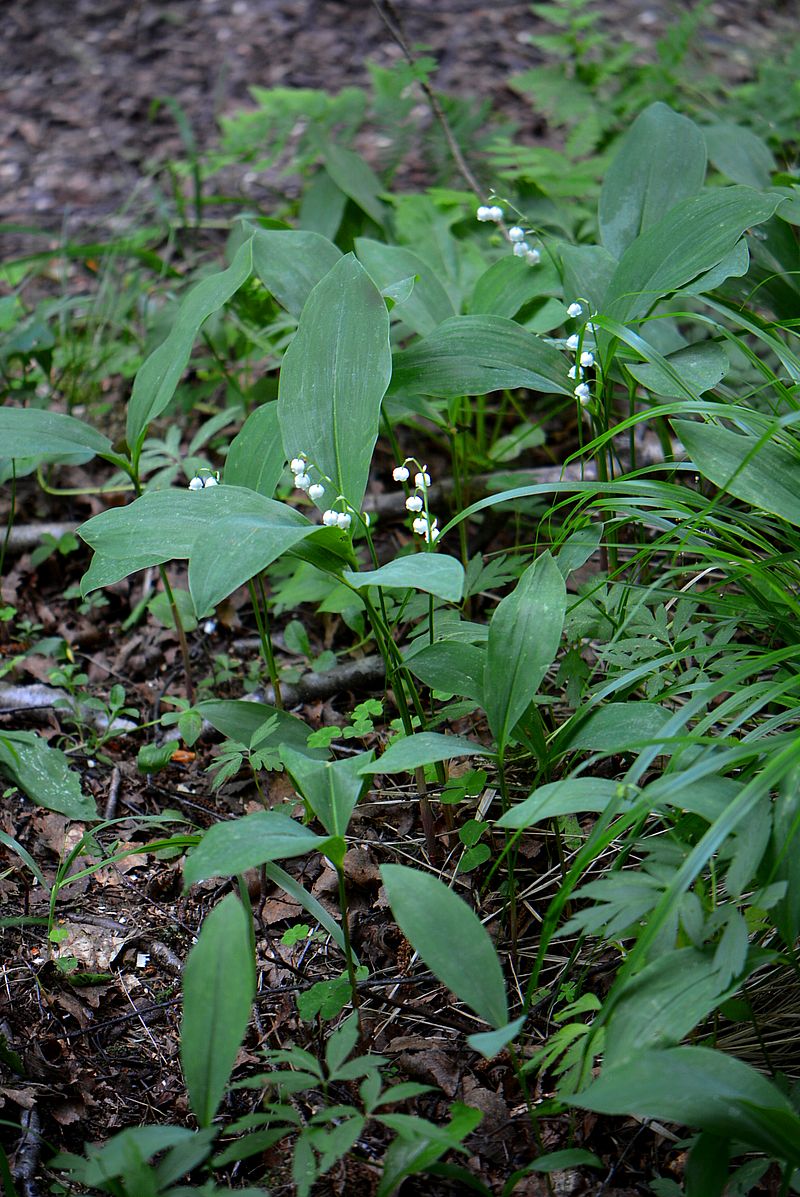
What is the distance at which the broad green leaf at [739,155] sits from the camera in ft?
8.35

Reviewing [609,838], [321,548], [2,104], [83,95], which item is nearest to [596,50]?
[83,95]

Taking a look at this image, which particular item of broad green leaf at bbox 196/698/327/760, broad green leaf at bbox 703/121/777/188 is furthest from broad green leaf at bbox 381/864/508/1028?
broad green leaf at bbox 703/121/777/188

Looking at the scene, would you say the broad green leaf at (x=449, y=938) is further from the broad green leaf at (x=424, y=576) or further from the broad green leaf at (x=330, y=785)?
the broad green leaf at (x=424, y=576)

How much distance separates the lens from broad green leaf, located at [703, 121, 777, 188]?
2.54m

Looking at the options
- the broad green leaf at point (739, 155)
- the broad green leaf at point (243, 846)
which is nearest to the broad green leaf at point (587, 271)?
the broad green leaf at point (739, 155)

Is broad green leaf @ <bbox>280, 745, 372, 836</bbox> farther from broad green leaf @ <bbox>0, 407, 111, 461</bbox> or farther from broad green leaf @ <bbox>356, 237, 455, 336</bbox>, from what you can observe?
broad green leaf @ <bbox>356, 237, 455, 336</bbox>

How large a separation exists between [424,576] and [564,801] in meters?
0.40

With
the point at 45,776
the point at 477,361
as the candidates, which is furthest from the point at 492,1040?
the point at 477,361

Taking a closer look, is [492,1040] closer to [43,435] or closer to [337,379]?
[337,379]

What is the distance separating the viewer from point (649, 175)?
224 centimetres

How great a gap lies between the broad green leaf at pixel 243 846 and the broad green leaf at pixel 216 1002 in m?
0.05

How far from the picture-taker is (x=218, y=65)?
5285mm

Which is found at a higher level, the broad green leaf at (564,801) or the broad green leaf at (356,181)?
the broad green leaf at (356,181)

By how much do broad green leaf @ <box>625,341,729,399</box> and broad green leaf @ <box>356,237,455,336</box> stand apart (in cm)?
56
